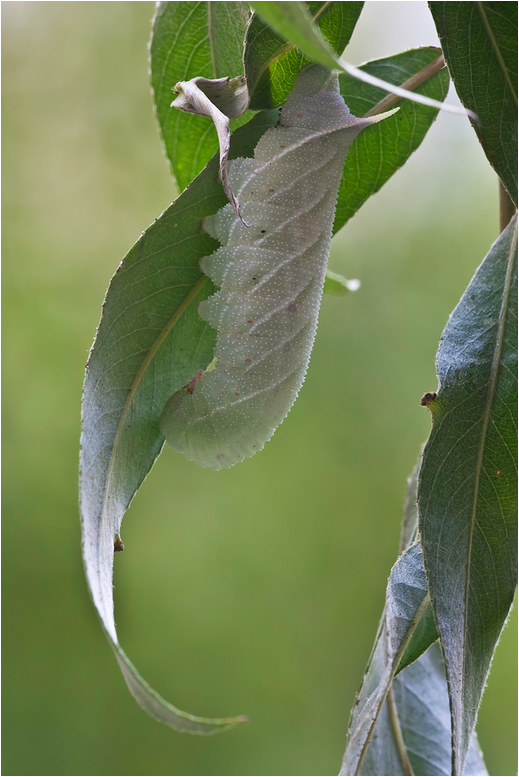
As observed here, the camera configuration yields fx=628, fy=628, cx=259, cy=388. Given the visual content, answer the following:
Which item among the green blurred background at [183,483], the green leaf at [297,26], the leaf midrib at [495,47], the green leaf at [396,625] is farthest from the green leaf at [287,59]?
the green blurred background at [183,483]

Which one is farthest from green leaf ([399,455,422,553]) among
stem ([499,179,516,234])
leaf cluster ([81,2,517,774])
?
stem ([499,179,516,234])

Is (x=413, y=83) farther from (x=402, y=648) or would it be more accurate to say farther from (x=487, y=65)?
(x=402, y=648)

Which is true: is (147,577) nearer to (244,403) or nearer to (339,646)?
(339,646)

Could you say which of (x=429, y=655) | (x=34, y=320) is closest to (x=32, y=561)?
(x=34, y=320)

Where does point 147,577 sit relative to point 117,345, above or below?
below

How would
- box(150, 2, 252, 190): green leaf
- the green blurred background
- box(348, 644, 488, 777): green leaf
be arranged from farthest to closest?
1. the green blurred background
2. box(348, 644, 488, 777): green leaf
3. box(150, 2, 252, 190): green leaf

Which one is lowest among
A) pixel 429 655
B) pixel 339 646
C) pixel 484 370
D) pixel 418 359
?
pixel 339 646

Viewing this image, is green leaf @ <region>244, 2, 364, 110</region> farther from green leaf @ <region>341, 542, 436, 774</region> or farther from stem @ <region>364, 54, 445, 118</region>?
green leaf @ <region>341, 542, 436, 774</region>
